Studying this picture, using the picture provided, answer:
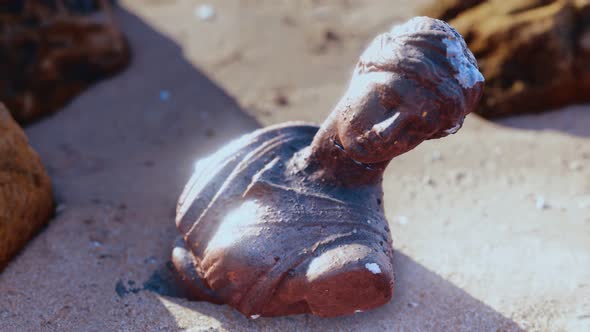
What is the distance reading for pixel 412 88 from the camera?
78.5 inches

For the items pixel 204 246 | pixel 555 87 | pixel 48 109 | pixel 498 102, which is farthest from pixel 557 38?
pixel 48 109

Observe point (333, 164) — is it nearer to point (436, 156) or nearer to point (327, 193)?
point (327, 193)

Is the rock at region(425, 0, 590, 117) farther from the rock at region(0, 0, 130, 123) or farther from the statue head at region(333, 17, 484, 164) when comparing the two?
the rock at region(0, 0, 130, 123)

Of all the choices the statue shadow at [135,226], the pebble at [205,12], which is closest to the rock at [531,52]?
the statue shadow at [135,226]

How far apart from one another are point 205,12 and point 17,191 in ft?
11.8

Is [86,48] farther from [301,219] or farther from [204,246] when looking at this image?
A: [301,219]

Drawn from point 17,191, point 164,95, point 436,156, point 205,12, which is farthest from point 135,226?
point 205,12

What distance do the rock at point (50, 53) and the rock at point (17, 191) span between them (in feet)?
4.87

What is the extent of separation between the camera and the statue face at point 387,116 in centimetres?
200

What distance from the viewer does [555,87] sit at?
170 inches

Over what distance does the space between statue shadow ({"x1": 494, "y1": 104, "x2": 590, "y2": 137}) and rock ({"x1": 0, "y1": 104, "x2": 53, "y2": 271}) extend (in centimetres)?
339

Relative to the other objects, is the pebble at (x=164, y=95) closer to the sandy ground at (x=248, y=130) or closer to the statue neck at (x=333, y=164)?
the sandy ground at (x=248, y=130)

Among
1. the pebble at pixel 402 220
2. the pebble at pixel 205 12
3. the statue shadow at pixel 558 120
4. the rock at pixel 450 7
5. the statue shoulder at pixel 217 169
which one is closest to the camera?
the statue shoulder at pixel 217 169

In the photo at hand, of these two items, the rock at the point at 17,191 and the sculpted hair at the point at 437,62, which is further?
the rock at the point at 17,191
